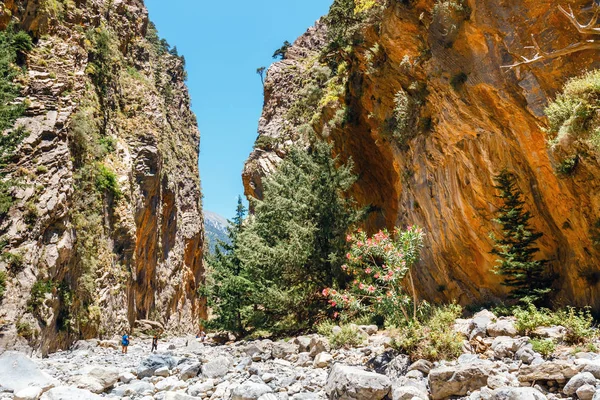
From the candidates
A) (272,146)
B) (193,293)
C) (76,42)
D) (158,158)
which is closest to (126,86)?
(158,158)

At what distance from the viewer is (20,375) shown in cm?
711

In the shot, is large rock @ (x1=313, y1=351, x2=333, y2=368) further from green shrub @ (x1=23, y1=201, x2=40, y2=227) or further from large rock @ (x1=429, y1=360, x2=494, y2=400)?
green shrub @ (x1=23, y1=201, x2=40, y2=227)

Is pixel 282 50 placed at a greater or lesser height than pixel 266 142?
greater

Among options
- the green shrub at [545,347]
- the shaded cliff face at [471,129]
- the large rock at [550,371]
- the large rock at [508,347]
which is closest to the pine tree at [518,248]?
the shaded cliff face at [471,129]

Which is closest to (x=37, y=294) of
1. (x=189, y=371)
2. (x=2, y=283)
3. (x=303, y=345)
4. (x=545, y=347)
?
(x=2, y=283)

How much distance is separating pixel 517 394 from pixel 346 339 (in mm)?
5441

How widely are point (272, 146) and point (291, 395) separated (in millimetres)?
33101

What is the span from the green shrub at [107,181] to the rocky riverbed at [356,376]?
1586 cm

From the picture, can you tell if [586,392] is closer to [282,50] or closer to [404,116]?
[404,116]

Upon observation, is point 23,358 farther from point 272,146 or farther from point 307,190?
point 272,146

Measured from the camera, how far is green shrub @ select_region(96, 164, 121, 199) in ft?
78.2

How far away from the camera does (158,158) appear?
3250 centimetres

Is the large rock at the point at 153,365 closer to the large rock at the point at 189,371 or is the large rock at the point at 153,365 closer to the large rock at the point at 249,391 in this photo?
the large rock at the point at 189,371

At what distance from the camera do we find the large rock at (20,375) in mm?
6867
